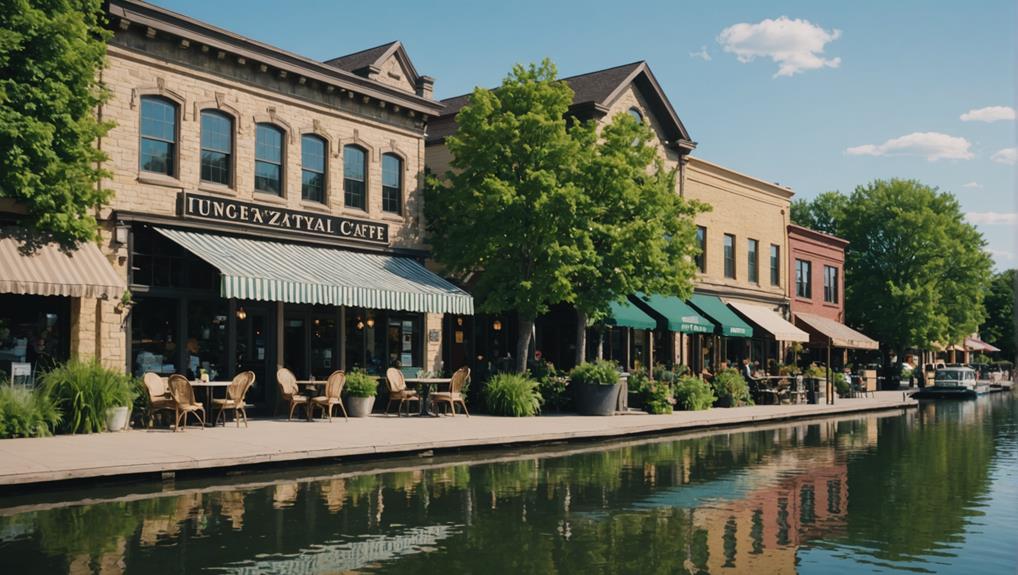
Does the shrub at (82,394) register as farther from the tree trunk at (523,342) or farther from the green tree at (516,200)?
the tree trunk at (523,342)

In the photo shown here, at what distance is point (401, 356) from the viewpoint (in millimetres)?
25922

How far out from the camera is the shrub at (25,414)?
15852 mm

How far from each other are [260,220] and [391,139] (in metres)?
5.13

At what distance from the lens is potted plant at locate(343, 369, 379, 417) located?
22.3m

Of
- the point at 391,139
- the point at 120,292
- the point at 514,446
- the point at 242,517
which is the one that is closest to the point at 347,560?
the point at 242,517

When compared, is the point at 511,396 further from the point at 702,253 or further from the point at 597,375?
the point at 702,253

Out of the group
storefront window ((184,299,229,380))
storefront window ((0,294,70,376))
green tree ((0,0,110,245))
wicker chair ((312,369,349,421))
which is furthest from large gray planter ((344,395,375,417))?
green tree ((0,0,110,245))

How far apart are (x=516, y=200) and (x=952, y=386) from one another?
30721 millimetres

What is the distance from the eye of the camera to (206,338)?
70.4 feet

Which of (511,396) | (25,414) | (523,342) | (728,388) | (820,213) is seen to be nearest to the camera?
(25,414)

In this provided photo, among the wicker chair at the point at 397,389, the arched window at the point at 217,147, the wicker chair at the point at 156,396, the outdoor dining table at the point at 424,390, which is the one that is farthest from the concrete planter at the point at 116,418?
the outdoor dining table at the point at 424,390

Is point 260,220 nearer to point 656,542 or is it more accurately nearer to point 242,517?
point 242,517

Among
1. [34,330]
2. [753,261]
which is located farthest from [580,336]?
[753,261]

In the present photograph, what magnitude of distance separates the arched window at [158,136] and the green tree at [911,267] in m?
44.1
